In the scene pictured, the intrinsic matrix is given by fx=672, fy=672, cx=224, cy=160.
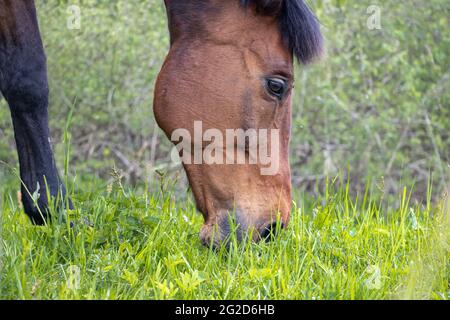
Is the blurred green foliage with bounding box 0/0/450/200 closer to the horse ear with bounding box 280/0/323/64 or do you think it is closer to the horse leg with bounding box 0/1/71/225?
the horse leg with bounding box 0/1/71/225

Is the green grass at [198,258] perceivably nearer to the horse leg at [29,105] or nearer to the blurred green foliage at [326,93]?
the horse leg at [29,105]

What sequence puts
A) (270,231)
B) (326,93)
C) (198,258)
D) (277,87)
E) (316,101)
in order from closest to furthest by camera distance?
(198,258) < (270,231) < (277,87) < (326,93) < (316,101)

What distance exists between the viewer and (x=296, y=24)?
3.26m

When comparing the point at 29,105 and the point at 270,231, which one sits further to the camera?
the point at 29,105

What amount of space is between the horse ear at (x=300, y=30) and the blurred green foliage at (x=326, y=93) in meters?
3.11

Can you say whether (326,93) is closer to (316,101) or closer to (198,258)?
(316,101)

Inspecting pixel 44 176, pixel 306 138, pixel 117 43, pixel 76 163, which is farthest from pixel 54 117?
pixel 44 176

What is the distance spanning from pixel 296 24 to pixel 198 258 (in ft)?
4.01

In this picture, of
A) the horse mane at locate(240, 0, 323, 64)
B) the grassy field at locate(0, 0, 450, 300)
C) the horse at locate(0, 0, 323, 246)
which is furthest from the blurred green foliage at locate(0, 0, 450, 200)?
the horse mane at locate(240, 0, 323, 64)

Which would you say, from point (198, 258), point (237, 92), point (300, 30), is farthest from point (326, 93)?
point (198, 258)

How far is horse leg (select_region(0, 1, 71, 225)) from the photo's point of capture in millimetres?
3375

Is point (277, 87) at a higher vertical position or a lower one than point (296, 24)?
lower

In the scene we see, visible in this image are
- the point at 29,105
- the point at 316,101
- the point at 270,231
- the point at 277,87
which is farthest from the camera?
the point at 316,101

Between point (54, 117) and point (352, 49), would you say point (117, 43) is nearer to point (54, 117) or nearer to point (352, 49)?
point (54, 117)
